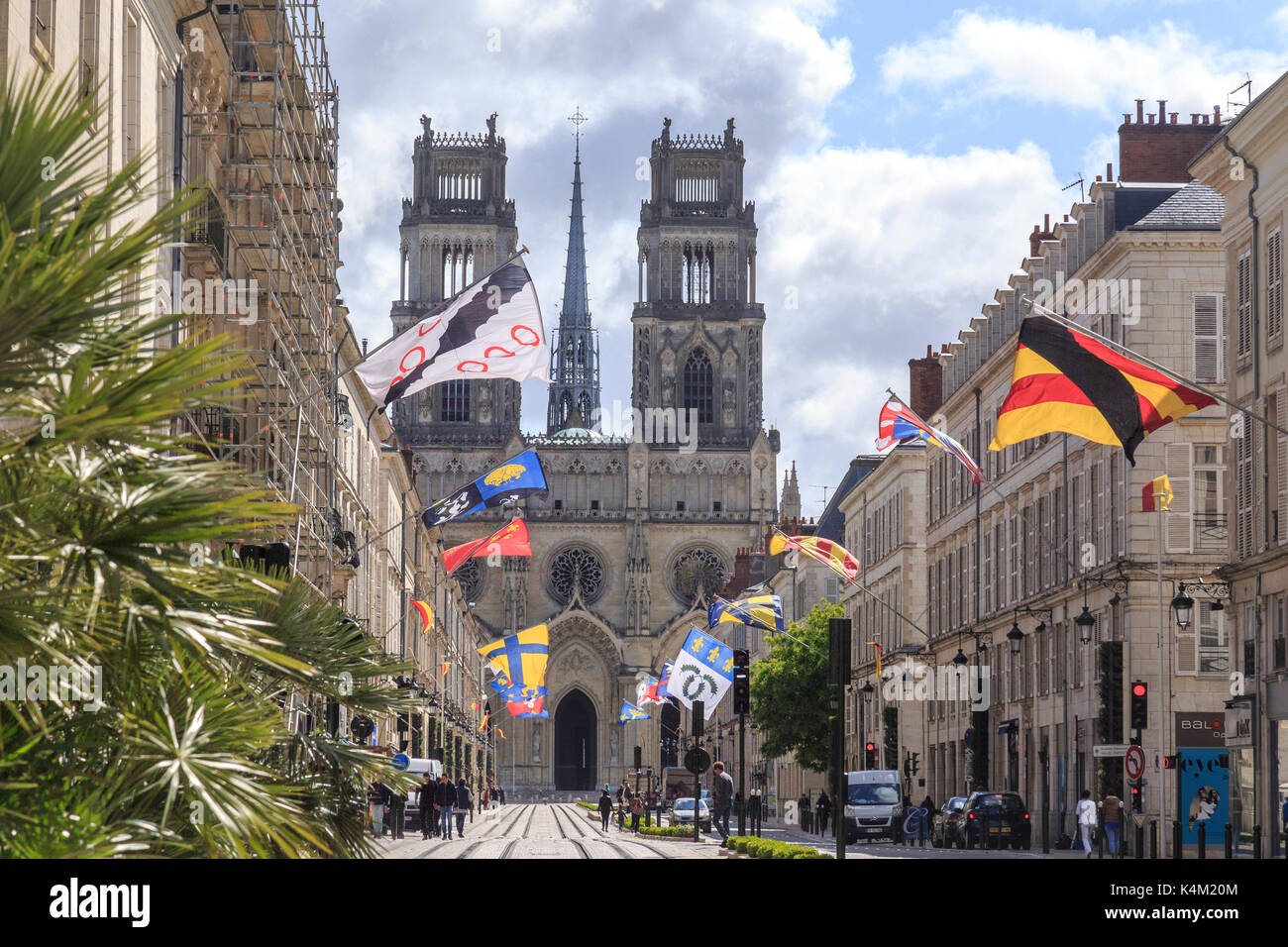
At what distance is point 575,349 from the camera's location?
170000mm

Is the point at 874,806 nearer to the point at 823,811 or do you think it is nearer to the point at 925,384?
the point at 823,811

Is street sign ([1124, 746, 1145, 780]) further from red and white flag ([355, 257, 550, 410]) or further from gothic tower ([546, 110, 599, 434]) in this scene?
gothic tower ([546, 110, 599, 434])

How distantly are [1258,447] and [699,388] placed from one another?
98.9 m

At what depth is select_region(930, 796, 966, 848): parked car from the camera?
49812 mm

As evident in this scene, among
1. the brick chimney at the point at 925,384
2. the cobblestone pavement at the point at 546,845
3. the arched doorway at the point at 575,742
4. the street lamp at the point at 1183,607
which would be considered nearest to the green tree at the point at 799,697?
the brick chimney at the point at 925,384

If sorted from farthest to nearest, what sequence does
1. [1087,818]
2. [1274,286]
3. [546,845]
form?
[546,845] → [1087,818] → [1274,286]

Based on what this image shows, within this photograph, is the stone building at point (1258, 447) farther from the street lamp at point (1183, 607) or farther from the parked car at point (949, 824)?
the parked car at point (949, 824)

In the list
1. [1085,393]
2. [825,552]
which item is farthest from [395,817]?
[1085,393]

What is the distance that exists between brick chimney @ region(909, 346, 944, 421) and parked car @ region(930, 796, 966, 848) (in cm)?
2315

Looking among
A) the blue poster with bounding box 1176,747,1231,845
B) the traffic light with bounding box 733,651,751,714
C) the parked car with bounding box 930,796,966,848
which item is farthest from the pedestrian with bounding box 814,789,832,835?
the traffic light with bounding box 733,651,751,714

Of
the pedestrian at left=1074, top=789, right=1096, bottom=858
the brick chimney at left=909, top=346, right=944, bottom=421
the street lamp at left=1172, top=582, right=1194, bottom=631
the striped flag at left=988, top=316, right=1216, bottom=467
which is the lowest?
the pedestrian at left=1074, top=789, right=1096, bottom=858

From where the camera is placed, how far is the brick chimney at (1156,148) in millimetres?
50688

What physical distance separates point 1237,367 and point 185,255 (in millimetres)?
19123

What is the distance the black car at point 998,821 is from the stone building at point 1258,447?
29.2 feet
